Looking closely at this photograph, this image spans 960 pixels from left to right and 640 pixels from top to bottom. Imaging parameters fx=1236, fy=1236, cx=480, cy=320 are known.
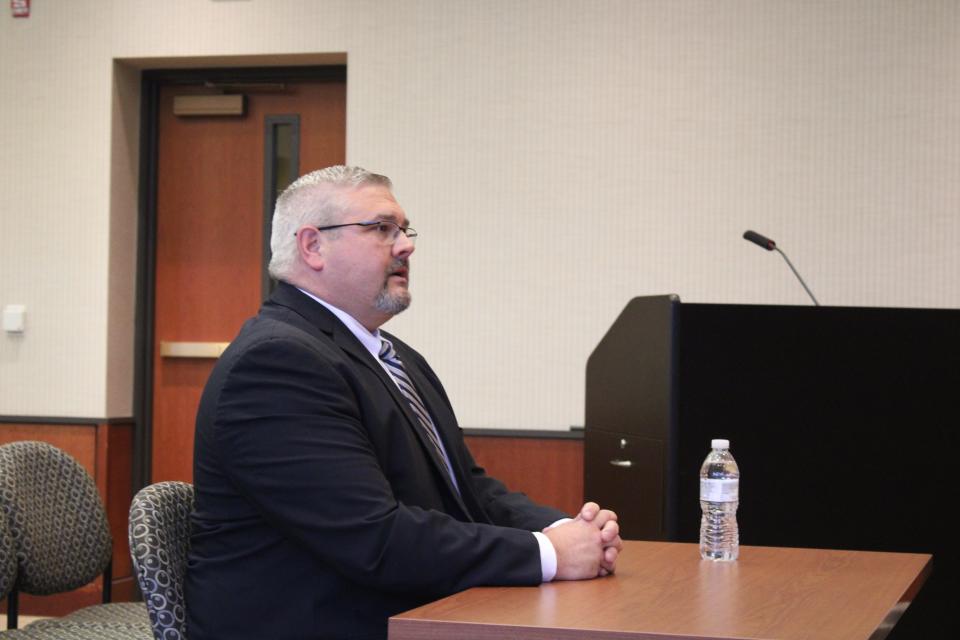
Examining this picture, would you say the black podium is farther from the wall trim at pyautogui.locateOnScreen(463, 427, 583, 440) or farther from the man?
the wall trim at pyautogui.locateOnScreen(463, 427, 583, 440)

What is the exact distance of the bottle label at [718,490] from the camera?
2.15 meters

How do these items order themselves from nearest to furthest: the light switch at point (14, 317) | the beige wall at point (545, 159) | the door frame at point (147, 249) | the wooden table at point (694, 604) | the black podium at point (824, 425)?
the wooden table at point (694, 604) < the black podium at point (824, 425) < the beige wall at point (545, 159) < the light switch at point (14, 317) < the door frame at point (147, 249)

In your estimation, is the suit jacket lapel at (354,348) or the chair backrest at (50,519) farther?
the chair backrest at (50,519)

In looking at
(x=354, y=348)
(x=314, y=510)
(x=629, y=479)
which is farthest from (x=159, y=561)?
(x=629, y=479)

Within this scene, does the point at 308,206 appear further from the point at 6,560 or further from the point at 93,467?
the point at 93,467

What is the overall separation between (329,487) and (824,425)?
184 centimetres

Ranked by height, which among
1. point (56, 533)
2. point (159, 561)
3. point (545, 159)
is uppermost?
point (545, 159)

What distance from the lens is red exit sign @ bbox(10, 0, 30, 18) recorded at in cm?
536

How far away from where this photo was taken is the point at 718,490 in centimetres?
217

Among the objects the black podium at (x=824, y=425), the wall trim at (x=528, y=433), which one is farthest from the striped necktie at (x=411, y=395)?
the wall trim at (x=528, y=433)

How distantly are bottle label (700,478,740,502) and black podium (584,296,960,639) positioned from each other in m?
1.02

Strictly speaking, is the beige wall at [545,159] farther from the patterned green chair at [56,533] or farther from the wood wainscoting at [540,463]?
the patterned green chair at [56,533]

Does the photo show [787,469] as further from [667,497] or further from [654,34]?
[654,34]

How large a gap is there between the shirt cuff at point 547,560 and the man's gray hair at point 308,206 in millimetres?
813
